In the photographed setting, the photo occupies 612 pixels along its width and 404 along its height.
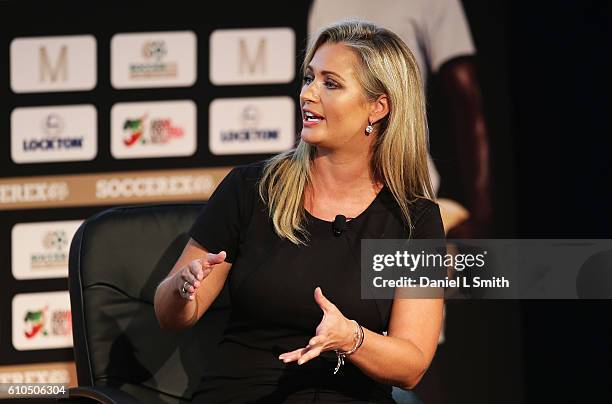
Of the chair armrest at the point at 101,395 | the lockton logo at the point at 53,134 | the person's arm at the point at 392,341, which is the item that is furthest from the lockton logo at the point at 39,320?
the person's arm at the point at 392,341

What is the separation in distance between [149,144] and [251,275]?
5.73 feet

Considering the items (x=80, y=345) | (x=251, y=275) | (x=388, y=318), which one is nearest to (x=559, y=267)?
(x=388, y=318)

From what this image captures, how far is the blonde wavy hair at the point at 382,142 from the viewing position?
2.14 m

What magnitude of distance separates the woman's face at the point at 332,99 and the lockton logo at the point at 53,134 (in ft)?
5.78

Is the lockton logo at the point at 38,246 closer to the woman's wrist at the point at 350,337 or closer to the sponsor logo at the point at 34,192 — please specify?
the sponsor logo at the point at 34,192

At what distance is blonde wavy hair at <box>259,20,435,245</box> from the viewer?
7.04 ft

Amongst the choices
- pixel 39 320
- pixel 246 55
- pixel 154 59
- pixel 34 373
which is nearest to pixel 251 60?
pixel 246 55

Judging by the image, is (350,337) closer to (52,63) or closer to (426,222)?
(426,222)

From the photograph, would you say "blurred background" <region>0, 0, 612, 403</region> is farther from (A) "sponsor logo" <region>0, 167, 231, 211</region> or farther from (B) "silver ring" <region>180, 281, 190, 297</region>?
(B) "silver ring" <region>180, 281, 190, 297</region>

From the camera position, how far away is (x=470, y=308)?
12.4 ft

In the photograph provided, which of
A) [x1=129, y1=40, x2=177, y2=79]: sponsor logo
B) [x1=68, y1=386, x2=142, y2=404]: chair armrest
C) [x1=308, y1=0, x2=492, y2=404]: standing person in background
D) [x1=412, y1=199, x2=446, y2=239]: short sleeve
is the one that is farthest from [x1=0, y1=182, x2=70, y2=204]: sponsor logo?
[x1=412, y1=199, x2=446, y2=239]: short sleeve

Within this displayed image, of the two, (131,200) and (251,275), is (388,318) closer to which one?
(251,275)

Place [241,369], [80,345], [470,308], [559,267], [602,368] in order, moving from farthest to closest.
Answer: [470,308] → [602,368] → [559,267] → [80,345] → [241,369]

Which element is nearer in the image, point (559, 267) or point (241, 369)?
point (241, 369)
